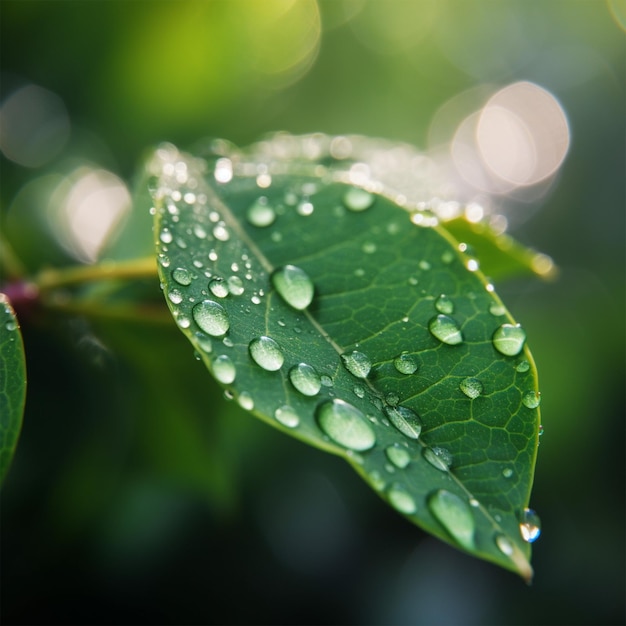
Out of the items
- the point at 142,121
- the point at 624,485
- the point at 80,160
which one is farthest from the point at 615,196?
the point at 80,160

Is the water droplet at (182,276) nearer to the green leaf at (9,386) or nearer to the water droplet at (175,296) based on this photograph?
the water droplet at (175,296)

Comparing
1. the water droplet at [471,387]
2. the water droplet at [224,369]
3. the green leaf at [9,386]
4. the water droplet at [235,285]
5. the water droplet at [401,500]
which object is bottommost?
the green leaf at [9,386]

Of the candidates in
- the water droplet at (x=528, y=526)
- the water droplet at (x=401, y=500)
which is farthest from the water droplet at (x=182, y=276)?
the water droplet at (x=528, y=526)

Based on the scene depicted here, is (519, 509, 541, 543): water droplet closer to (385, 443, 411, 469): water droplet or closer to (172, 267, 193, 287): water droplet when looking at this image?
(385, 443, 411, 469): water droplet

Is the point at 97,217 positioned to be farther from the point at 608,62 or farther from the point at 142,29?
the point at 608,62

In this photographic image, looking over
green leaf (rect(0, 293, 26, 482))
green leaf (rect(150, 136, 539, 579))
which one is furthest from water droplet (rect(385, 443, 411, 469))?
green leaf (rect(0, 293, 26, 482))

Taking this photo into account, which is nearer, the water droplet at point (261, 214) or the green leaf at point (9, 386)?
the green leaf at point (9, 386)
